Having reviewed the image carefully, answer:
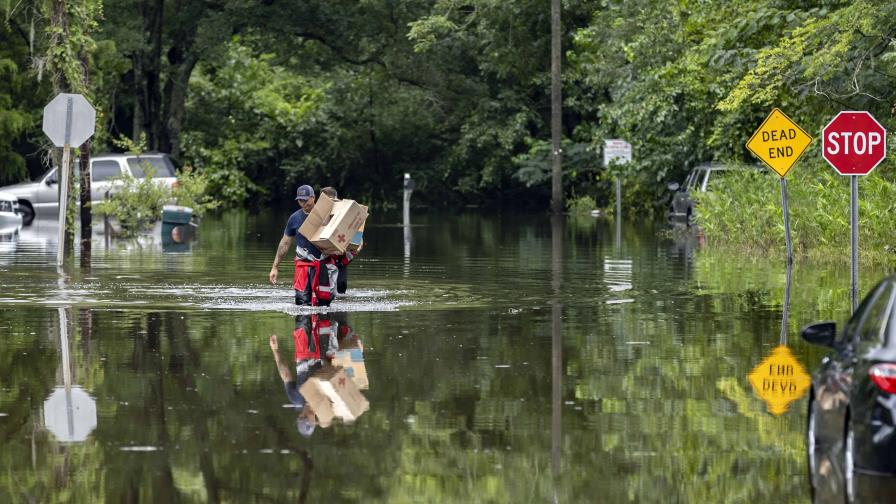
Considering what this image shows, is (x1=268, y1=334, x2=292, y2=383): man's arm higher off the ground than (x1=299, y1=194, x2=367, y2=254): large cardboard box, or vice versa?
(x1=299, y1=194, x2=367, y2=254): large cardboard box

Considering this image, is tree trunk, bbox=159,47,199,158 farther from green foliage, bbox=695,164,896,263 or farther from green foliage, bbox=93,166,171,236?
green foliage, bbox=695,164,896,263

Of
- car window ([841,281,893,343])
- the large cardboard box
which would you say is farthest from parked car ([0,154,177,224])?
car window ([841,281,893,343])

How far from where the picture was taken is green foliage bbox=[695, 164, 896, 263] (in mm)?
26203

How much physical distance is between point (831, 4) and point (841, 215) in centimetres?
493

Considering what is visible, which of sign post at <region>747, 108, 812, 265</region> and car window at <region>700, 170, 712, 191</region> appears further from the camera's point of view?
car window at <region>700, 170, 712, 191</region>

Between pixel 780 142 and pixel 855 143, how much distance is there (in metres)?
7.13

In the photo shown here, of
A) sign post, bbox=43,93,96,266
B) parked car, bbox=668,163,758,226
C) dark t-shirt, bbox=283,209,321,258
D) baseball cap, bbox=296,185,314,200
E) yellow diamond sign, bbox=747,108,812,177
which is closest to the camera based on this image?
dark t-shirt, bbox=283,209,321,258

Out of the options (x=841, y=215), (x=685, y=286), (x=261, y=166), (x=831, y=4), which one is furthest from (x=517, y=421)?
(x=261, y=166)

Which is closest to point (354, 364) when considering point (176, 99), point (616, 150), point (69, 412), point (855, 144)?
point (69, 412)

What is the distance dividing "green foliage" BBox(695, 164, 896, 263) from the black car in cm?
1594

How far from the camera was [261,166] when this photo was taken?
2534 inches

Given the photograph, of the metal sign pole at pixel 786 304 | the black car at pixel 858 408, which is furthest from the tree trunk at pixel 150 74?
the black car at pixel 858 408

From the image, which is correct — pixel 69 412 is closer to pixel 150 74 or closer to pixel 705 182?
pixel 705 182

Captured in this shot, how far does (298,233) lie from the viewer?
1891 centimetres
